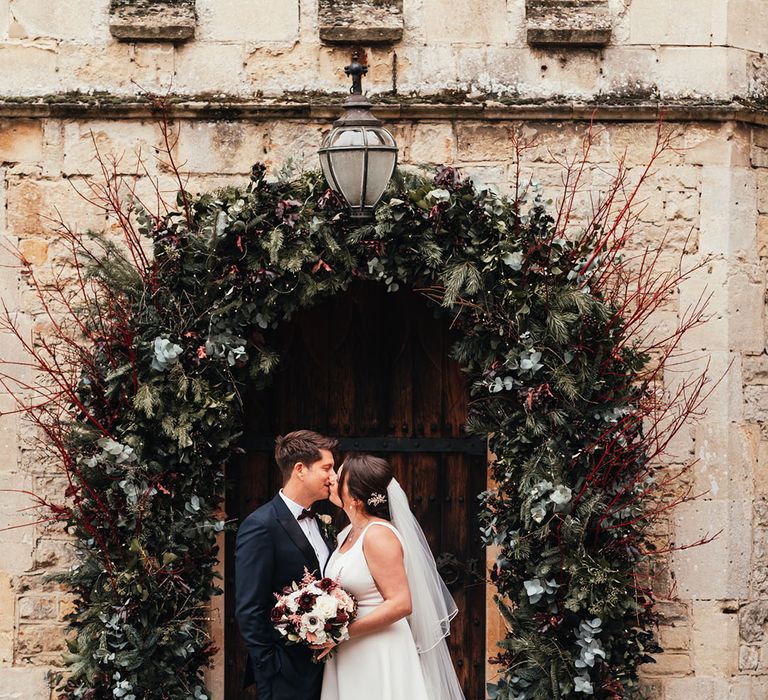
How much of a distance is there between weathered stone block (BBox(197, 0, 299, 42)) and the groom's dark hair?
2.09m

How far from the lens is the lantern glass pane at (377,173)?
5.45m

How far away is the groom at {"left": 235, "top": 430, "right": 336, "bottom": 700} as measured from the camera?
5383mm

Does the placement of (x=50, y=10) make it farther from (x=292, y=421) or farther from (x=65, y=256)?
(x=292, y=421)

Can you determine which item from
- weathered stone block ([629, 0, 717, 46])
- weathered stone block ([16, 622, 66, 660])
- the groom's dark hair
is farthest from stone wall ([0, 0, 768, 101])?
weathered stone block ([16, 622, 66, 660])

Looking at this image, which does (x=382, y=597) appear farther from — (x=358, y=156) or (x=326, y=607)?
(x=358, y=156)

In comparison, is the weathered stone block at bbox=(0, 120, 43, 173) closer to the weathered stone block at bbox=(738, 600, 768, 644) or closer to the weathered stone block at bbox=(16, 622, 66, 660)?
the weathered stone block at bbox=(16, 622, 66, 660)

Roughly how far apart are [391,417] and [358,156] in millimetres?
1656

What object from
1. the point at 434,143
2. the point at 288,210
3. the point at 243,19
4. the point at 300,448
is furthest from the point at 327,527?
the point at 243,19

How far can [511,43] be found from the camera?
6234 millimetres

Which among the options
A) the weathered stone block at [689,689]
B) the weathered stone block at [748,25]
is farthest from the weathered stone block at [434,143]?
the weathered stone block at [689,689]

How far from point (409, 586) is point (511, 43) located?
278 cm

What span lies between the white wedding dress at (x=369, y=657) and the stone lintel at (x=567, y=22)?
2.60 meters

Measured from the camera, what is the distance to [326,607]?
17.0 ft

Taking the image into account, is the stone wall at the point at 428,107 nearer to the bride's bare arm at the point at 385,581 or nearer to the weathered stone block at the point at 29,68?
the weathered stone block at the point at 29,68
